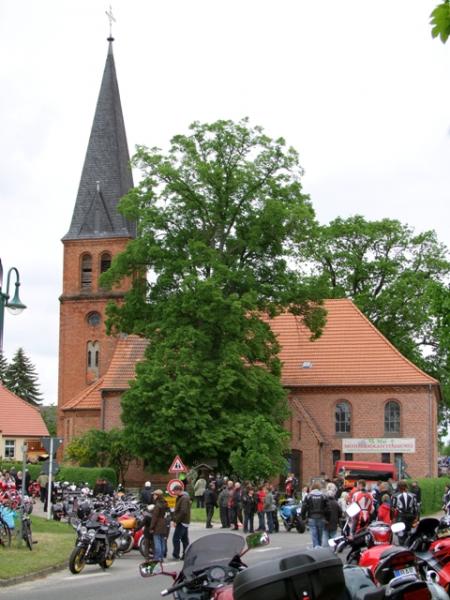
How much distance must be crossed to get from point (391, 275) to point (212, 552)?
5224 cm

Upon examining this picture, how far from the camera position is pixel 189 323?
46469 mm

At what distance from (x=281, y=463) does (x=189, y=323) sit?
282 inches

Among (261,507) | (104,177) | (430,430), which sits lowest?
(261,507)

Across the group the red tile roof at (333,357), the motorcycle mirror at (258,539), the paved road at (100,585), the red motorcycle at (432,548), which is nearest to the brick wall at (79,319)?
the red tile roof at (333,357)

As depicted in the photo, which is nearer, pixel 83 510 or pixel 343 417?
pixel 83 510

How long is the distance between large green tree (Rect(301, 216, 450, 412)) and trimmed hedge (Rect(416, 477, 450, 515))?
1829 cm

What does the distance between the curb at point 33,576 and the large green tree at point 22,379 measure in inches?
3132

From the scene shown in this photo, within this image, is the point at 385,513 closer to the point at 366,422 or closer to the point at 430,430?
the point at 430,430

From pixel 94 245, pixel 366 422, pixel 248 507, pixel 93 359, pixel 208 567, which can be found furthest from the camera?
pixel 94 245

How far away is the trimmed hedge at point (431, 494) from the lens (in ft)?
130

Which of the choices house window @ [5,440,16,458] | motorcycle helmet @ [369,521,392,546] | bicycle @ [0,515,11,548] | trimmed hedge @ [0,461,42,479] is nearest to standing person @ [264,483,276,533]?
bicycle @ [0,515,11,548]

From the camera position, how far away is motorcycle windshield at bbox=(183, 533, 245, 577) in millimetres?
10695

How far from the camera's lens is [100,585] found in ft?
60.3

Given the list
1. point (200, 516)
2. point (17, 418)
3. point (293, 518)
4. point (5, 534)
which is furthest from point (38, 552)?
point (17, 418)
